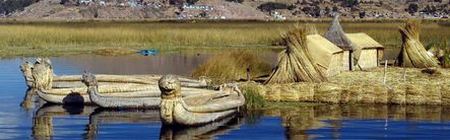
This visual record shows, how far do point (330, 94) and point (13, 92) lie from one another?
7775 millimetres

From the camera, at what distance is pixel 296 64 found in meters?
23.9

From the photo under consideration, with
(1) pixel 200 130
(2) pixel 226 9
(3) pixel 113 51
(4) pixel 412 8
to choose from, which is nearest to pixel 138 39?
(3) pixel 113 51

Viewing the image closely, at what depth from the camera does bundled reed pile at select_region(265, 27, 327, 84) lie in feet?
78.0

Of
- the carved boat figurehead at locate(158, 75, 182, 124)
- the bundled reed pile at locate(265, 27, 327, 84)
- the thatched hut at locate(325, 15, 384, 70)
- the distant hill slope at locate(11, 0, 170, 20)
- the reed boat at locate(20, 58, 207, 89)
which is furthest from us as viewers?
the distant hill slope at locate(11, 0, 170, 20)

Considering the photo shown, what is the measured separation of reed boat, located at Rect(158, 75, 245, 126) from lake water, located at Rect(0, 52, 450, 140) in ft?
0.58

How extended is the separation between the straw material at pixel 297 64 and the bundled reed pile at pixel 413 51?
17.6ft

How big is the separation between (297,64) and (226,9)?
4993 inches

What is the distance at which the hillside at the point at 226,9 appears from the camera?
147 m

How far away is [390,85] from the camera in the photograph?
2320 cm

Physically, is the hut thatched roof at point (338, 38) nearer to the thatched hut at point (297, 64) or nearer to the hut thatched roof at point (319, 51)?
the hut thatched roof at point (319, 51)

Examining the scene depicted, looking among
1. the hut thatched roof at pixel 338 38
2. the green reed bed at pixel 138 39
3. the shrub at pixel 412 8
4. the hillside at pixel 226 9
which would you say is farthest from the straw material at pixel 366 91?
the shrub at pixel 412 8

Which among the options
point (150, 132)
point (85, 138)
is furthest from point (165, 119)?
point (85, 138)

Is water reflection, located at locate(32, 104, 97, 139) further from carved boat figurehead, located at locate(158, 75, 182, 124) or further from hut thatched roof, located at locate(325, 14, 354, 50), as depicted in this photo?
hut thatched roof, located at locate(325, 14, 354, 50)

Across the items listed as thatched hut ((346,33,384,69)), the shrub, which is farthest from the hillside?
thatched hut ((346,33,384,69))
